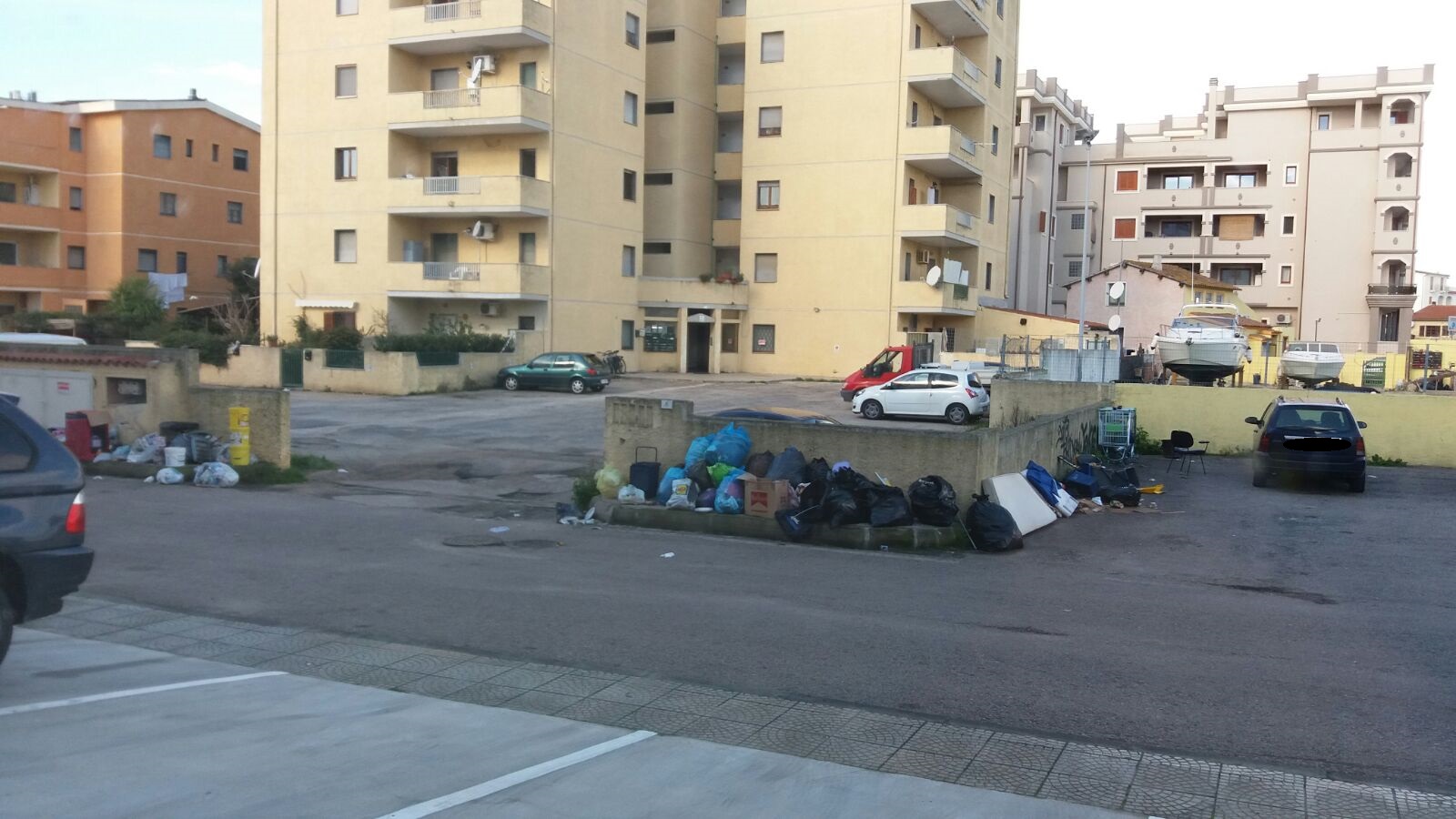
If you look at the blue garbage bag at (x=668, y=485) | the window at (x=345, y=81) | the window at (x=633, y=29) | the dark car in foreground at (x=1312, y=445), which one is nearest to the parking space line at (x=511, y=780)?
the blue garbage bag at (x=668, y=485)

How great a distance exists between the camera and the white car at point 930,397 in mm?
30953

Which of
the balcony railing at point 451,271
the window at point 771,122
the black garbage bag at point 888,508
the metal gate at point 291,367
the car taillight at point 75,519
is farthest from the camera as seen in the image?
the window at point 771,122

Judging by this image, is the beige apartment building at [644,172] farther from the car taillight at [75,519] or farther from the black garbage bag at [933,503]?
the car taillight at [75,519]

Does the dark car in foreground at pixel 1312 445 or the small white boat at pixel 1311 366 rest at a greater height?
the small white boat at pixel 1311 366

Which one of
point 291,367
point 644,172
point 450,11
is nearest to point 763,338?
point 644,172

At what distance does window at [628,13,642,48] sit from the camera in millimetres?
47969

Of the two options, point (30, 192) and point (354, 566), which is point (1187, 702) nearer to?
point (354, 566)

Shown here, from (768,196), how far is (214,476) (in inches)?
1413

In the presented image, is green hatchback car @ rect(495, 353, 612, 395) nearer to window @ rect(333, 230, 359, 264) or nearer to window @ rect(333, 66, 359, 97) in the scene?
window @ rect(333, 230, 359, 264)

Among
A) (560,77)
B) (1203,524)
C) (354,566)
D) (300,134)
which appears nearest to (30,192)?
(300,134)

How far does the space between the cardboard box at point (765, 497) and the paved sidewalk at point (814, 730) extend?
6416 mm

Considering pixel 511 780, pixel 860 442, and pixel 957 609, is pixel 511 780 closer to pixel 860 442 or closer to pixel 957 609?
pixel 957 609

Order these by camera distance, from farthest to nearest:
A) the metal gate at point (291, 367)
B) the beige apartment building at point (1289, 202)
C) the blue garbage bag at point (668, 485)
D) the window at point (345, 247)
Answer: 1. the beige apartment building at point (1289, 202)
2. the window at point (345, 247)
3. the metal gate at point (291, 367)
4. the blue garbage bag at point (668, 485)

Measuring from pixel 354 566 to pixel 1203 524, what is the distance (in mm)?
10877
